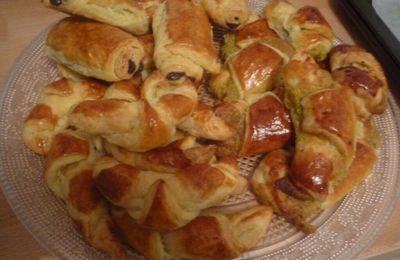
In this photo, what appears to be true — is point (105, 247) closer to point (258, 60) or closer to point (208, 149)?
point (208, 149)

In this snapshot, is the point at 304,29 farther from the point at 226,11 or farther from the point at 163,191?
the point at 163,191

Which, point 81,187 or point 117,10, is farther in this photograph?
point 117,10

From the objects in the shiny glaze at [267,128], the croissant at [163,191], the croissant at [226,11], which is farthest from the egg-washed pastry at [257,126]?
the croissant at [226,11]

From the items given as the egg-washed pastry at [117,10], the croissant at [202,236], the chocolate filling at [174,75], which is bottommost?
the croissant at [202,236]

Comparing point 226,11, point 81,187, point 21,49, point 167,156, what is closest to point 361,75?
point 226,11

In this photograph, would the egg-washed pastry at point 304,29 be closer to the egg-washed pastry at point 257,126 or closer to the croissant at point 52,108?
the egg-washed pastry at point 257,126

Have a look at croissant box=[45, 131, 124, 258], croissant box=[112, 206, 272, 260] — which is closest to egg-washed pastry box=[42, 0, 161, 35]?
croissant box=[45, 131, 124, 258]
